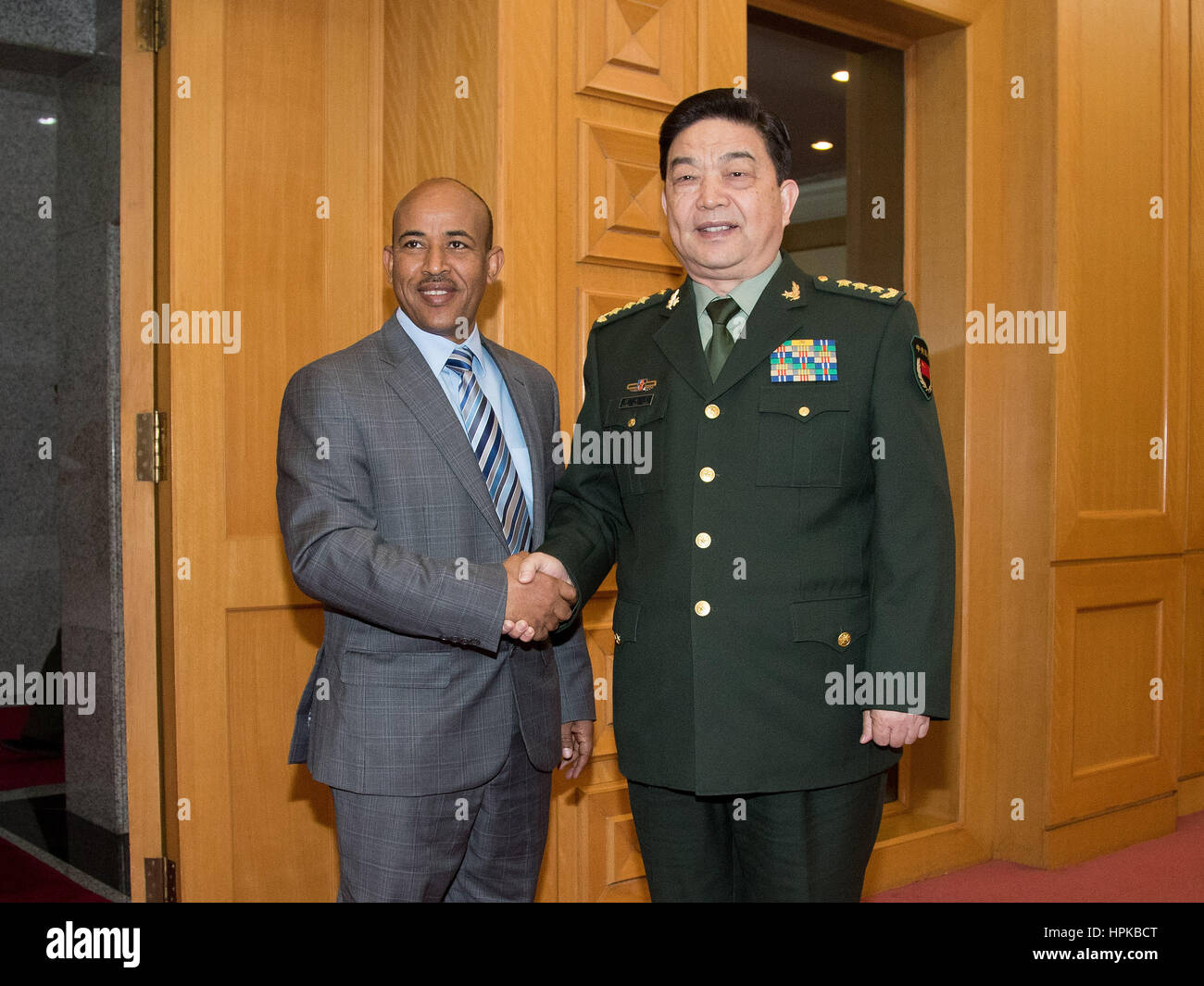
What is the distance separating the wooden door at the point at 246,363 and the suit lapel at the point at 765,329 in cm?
131

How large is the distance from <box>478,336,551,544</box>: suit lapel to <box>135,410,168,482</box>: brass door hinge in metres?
0.91

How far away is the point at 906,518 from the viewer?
1636 mm

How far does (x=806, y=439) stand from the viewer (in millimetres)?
1675

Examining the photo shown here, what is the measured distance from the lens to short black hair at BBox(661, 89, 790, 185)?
5.55 ft

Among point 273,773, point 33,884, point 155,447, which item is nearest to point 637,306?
point 155,447

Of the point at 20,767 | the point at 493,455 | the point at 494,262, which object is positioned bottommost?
the point at 20,767

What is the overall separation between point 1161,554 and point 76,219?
12.4 ft

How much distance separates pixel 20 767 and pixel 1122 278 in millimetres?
3945

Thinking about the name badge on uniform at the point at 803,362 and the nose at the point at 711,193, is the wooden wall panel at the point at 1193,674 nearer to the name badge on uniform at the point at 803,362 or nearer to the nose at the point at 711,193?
the name badge on uniform at the point at 803,362

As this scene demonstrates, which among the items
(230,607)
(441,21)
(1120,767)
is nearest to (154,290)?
(230,607)

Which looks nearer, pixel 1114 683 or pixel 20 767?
pixel 20 767

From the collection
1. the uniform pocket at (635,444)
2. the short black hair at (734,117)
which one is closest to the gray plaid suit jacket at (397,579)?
the uniform pocket at (635,444)

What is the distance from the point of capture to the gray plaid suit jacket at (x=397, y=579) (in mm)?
1748

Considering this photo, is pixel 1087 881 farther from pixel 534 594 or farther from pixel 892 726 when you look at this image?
pixel 534 594
